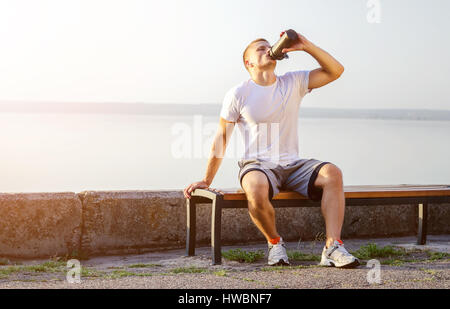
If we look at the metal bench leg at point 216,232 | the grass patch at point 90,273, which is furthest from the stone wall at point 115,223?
the metal bench leg at point 216,232

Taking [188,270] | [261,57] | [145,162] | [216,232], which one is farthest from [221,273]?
[145,162]

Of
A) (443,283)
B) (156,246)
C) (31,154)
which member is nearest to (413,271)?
(443,283)

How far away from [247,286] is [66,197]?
2.14 metres

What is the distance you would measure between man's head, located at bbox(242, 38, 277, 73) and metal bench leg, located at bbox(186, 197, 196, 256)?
1068 millimetres

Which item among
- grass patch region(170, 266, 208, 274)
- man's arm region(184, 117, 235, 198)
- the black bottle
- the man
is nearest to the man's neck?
the man

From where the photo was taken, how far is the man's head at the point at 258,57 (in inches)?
173

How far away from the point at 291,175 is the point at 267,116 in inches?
17.6

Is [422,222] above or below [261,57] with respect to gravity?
below

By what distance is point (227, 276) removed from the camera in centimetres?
373

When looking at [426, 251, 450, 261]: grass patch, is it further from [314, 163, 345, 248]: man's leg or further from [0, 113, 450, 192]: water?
[0, 113, 450, 192]: water

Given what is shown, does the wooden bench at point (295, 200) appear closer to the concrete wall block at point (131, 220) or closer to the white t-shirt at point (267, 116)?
the white t-shirt at point (267, 116)

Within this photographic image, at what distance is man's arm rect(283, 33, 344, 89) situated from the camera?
4285 mm

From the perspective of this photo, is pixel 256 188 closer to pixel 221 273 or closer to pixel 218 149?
pixel 218 149
